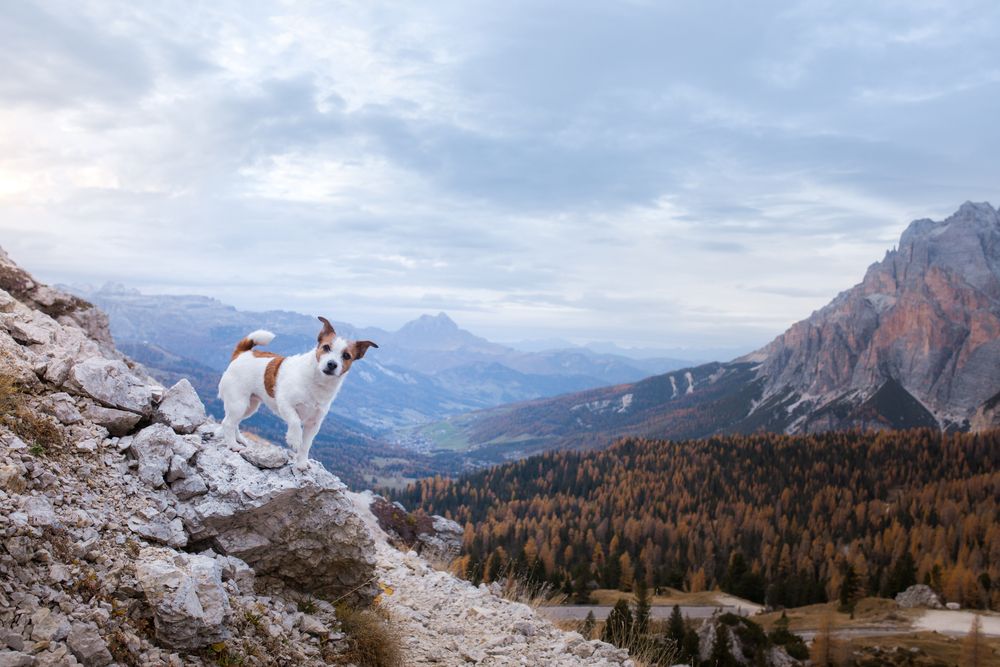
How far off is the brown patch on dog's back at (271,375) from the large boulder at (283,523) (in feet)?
4.53

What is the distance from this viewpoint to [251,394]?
483 inches

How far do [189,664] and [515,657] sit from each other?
8.07 metres

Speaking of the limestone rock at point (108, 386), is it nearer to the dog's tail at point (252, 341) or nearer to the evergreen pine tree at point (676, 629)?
the dog's tail at point (252, 341)

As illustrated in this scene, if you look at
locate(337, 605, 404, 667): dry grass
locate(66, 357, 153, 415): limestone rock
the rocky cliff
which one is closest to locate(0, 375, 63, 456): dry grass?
the rocky cliff

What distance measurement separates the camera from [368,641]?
10.9 m

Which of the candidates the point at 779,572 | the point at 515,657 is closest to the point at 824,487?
the point at 779,572

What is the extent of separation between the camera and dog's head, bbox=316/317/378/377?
1066cm

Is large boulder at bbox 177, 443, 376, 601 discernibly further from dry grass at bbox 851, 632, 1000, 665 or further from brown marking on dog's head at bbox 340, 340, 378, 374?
dry grass at bbox 851, 632, 1000, 665

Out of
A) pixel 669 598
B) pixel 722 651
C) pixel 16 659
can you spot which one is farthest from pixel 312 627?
pixel 669 598

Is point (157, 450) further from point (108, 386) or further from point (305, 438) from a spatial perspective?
point (305, 438)

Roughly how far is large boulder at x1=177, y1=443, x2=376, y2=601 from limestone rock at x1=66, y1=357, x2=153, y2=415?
1545 millimetres

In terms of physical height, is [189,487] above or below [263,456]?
below

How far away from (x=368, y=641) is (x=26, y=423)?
671 centimetres

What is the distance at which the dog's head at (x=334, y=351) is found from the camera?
10656 millimetres
